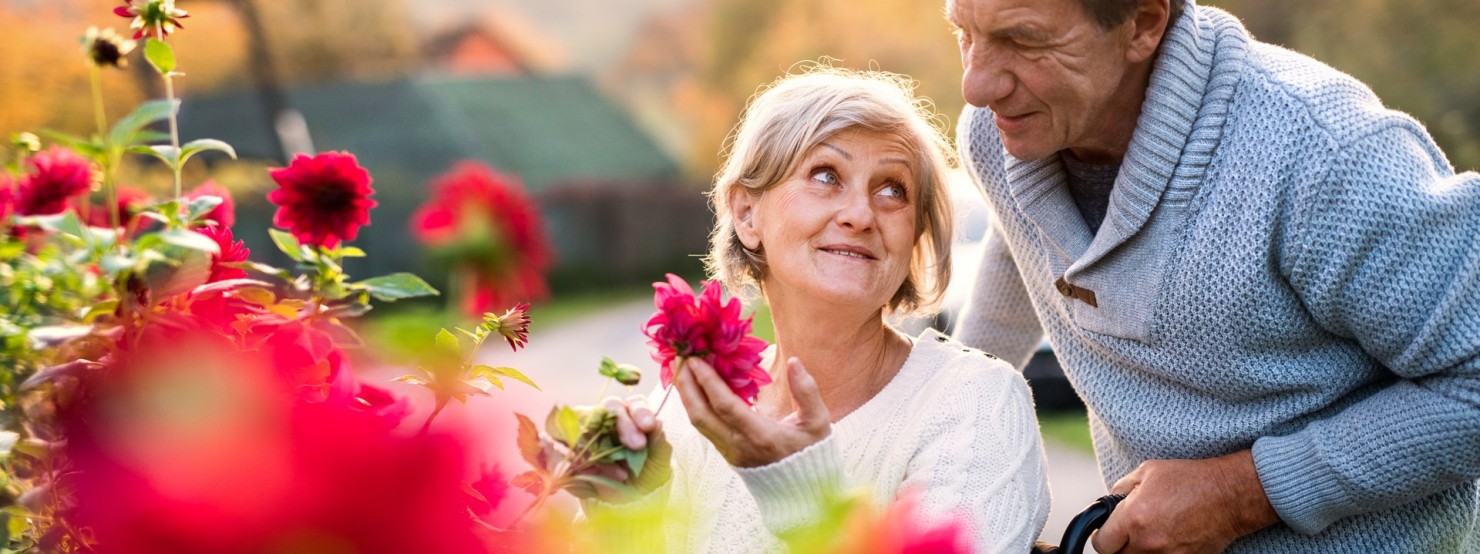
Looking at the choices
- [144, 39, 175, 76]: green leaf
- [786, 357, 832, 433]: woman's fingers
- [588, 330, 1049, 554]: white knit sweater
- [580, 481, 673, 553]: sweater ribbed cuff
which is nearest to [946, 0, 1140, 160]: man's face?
[588, 330, 1049, 554]: white knit sweater

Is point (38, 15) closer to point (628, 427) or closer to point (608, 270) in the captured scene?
point (608, 270)

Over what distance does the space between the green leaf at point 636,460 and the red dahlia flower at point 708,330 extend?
0.20 meters

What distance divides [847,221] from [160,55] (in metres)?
1.29

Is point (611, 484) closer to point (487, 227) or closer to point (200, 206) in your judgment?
point (200, 206)

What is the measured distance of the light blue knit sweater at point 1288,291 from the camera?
192 centimetres

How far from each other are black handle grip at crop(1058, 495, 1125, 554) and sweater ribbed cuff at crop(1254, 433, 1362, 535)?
0.25 meters

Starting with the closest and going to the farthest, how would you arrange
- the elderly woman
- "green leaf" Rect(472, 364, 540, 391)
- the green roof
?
"green leaf" Rect(472, 364, 540, 391) → the elderly woman → the green roof

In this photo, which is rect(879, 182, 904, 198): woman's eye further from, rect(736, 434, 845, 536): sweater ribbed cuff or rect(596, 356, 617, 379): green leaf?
rect(596, 356, 617, 379): green leaf

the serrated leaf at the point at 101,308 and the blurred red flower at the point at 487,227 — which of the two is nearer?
the serrated leaf at the point at 101,308

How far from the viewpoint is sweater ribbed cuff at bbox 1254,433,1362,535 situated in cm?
205

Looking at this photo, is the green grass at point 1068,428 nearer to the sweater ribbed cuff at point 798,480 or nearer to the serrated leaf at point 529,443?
the sweater ribbed cuff at point 798,480

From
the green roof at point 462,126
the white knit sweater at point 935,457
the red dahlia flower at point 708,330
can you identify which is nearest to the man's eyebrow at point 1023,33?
the white knit sweater at point 935,457

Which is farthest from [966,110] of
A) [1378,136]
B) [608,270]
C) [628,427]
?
[608,270]

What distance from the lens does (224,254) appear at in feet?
4.72
